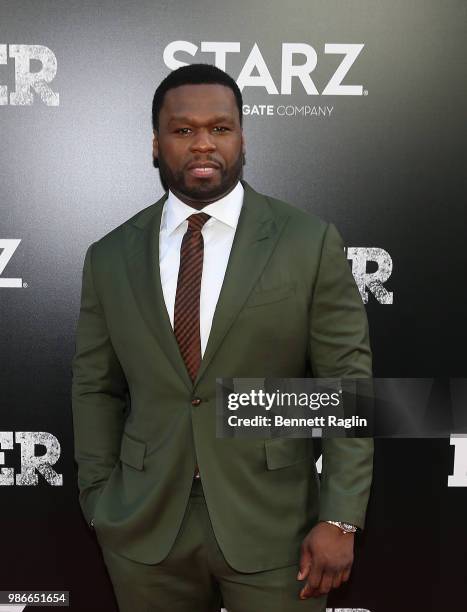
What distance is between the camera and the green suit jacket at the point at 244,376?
4.78 ft

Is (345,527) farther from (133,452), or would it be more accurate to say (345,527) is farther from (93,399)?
(93,399)

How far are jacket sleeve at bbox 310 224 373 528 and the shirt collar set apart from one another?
228mm

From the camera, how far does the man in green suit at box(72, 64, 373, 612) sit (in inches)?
57.4

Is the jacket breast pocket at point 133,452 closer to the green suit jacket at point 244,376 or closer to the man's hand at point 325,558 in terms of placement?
the green suit jacket at point 244,376

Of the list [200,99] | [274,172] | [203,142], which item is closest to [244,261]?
[203,142]

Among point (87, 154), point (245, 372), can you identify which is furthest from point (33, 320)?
point (245, 372)

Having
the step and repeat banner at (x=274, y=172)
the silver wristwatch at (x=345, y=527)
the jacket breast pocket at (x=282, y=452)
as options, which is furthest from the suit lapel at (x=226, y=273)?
the step and repeat banner at (x=274, y=172)

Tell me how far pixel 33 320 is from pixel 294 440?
1100 millimetres

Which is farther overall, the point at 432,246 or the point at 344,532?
the point at 432,246

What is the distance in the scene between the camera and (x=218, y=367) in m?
1.45

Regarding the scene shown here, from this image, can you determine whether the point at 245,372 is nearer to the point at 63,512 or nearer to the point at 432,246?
the point at 432,246

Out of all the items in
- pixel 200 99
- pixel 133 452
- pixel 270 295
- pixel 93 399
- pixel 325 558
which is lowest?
pixel 325 558

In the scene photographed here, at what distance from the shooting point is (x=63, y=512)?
2.32 metres

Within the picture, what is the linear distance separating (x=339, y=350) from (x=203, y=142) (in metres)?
0.55
